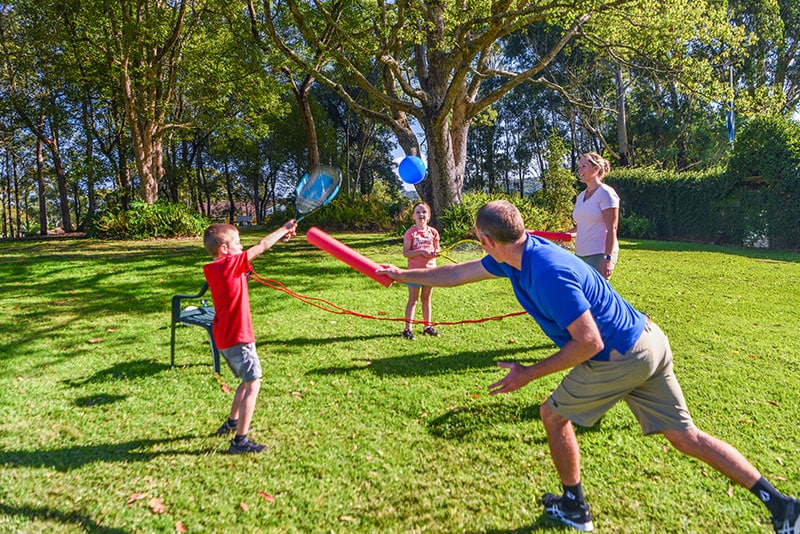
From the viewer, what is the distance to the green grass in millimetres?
3182

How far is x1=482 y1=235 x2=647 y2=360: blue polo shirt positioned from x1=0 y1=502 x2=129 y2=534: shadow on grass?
2.98m

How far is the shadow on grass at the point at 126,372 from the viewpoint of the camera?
5410mm

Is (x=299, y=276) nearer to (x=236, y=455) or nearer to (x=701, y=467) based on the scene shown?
(x=236, y=455)

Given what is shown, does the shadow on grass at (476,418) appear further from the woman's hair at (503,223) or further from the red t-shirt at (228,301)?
the woman's hair at (503,223)

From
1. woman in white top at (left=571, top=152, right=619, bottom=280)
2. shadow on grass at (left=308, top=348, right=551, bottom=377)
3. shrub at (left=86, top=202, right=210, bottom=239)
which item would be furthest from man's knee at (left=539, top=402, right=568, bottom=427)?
shrub at (left=86, top=202, right=210, bottom=239)

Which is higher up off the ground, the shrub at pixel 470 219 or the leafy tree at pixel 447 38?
the leafy tree at pixel 447 38

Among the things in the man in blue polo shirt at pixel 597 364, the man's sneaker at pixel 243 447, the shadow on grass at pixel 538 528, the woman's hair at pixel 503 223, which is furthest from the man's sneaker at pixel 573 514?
the man's sneaker at pixel 243 447

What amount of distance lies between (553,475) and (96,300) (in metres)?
9.44

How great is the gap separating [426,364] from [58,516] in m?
3.89

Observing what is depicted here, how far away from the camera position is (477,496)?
336cm

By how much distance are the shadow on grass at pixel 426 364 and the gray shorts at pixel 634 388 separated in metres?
2.95

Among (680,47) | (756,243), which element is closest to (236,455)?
(680,47)

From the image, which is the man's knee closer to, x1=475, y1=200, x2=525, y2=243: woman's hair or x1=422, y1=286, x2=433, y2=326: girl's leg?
x1=475, y1=200, x2=525, y2=243: woman's hair

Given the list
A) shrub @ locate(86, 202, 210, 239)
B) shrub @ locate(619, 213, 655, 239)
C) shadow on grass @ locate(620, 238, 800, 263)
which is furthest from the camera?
shrub @ locate(619, 213, 655, 239)
